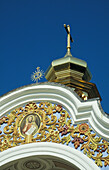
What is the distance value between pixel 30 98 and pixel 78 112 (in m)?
1.22

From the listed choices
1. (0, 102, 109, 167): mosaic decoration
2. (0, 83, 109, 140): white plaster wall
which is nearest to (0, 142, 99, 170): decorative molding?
(0, 102, 109, 167): mosaic decoration

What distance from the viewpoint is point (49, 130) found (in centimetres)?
1032

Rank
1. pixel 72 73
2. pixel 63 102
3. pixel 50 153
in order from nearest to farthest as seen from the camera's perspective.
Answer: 1. pixel 50 153
2. pixel 63 102
3. pixel 72 73

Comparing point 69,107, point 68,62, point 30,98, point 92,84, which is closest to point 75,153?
point 69,107

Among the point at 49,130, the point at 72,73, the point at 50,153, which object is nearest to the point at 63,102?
the point at 49,130

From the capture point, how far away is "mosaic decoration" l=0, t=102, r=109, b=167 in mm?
9773

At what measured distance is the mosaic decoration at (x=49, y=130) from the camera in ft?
32.1

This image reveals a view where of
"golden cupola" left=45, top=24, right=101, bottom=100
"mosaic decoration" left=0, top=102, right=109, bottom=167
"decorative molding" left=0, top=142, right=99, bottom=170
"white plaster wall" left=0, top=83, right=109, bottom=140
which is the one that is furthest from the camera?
"golden cupola" left=45, top=24, right=101, bottom=100

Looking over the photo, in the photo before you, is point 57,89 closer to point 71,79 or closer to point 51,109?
point 51,109

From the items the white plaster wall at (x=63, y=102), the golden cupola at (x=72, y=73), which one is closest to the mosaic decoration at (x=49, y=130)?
the white plaster wall at (x=63, y=102)

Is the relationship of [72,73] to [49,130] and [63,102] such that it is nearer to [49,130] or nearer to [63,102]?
[63,102]

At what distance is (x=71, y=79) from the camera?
1396cm

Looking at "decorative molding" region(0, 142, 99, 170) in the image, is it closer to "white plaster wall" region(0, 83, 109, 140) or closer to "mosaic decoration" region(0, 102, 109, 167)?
"mosaic decoration" region(0, 102, 109, 167)

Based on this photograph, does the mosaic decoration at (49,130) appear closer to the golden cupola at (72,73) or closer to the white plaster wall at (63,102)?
the white plaster wall at (63,102)
